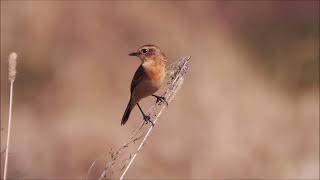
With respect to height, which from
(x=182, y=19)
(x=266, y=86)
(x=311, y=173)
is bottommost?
(x=311, y=173)

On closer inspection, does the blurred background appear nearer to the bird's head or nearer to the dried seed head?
the bird's head

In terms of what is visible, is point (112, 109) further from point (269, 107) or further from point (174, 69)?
point (174, 69)

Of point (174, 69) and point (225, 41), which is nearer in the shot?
point (174, 69)

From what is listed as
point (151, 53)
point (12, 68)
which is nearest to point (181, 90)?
point (151, 53)

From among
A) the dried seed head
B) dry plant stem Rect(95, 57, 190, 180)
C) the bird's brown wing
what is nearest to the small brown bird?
the bird's brown wing

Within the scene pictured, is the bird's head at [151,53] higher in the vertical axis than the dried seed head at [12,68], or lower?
higher

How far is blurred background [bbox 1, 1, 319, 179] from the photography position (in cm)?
878

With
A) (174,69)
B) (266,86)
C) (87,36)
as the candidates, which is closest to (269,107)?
(266,86)

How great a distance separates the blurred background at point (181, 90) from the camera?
346 inches

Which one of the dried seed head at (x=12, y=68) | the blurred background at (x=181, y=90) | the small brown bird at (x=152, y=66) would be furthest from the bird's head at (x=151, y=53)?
the blurred background at (x=181, y=90)

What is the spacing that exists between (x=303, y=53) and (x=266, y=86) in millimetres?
827

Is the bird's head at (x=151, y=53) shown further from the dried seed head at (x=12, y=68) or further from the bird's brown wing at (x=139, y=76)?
the dried seed head at (x=12, y=68)

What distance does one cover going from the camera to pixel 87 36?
10492 millimetres

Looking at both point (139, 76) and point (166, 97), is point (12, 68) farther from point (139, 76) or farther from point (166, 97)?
point (139, 76)
